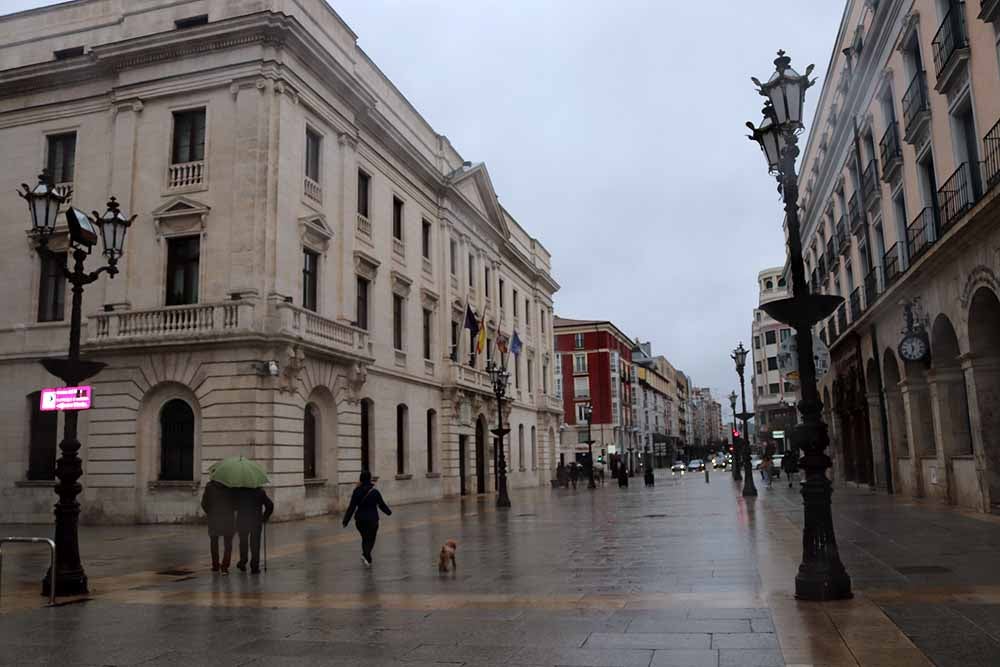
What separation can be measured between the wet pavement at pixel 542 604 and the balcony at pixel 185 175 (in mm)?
12527

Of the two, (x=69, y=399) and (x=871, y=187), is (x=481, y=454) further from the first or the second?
(x=69, y=399)

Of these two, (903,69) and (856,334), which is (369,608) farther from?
(856,334)

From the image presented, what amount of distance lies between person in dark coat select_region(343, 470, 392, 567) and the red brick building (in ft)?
246

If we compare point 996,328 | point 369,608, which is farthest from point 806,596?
point 996,328

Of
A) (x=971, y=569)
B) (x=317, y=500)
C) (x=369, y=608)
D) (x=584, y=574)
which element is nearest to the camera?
(x=369, y=608)

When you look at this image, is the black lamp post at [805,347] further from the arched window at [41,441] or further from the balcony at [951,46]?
the arched window at [41,441]

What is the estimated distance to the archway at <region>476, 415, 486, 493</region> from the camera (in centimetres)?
4268

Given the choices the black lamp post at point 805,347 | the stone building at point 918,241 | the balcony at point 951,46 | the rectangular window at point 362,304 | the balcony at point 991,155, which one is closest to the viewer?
the black lamp post at point 805,347

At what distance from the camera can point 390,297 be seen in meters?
33.4

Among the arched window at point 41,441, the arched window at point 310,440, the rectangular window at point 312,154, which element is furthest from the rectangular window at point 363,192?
the arched window at point 41,441

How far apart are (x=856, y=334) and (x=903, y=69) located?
36.7 feet

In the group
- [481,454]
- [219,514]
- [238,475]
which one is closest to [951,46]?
[238,475]

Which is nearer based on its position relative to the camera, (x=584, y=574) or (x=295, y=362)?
(x=584, y=574)

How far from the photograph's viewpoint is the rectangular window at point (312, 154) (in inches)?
1092
